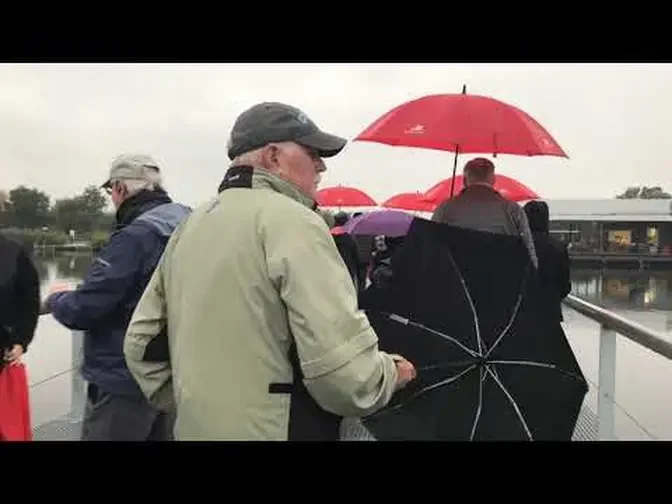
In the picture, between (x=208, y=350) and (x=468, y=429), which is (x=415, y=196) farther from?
(x=208, y=350)

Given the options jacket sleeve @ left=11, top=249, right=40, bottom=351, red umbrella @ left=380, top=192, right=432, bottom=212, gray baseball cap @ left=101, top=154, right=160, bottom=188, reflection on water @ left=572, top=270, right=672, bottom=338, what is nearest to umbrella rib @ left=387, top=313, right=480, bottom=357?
gray baseball cap @ left=101, top=154, right=160, bottom=188

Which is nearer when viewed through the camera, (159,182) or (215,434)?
(215,434)

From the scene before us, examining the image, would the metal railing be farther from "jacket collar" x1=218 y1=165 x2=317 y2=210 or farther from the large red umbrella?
"jacket collar" x1=218 y1=165 x2=317 y2=210

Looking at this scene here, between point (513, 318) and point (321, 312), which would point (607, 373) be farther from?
point (321, 312)

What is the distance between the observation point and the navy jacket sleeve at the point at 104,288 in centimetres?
283

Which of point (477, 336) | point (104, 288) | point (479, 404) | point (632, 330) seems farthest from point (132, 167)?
point (632, 330)

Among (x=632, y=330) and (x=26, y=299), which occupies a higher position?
(x=26, y=299)

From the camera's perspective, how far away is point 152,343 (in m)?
2.10

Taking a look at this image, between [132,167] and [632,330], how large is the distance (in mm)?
2134

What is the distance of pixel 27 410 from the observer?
315 cm

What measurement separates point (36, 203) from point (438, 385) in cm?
198

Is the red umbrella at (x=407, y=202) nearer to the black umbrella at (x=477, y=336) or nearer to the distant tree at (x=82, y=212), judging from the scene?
the distant tree at (x=82, y=212)

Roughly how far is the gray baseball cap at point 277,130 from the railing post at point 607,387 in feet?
7.87
